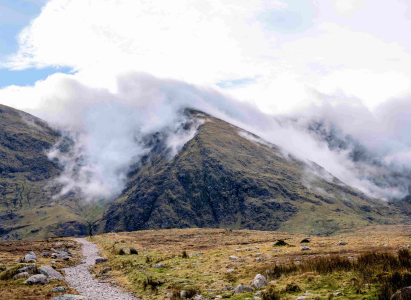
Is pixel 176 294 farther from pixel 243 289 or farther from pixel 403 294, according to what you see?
pixel 403 294

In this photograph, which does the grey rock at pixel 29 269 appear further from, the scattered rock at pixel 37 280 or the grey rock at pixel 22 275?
the scattered rock at pixel 37 280

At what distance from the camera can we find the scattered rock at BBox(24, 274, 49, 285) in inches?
940

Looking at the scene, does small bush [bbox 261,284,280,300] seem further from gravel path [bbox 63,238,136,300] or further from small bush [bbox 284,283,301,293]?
gravel path [bbox 63,238,136,300]

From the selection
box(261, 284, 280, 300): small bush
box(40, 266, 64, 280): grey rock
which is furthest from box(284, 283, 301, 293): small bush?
box(40, 266, 64, 280): grey rock

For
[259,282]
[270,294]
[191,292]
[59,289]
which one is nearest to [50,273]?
[59,289]

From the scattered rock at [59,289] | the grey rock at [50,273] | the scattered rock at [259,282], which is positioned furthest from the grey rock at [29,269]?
the scattered rock at [259,282]

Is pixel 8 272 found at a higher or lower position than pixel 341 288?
higher

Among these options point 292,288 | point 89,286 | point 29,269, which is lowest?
point 89,286

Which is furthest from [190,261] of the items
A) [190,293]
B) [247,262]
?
[190,293]

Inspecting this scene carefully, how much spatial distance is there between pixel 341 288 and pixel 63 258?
3428 centimetres

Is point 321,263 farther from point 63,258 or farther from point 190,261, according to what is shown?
point 63,258

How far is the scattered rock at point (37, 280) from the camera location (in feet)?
78.3

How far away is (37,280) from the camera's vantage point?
24.2 metres

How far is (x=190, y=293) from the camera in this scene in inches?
810
